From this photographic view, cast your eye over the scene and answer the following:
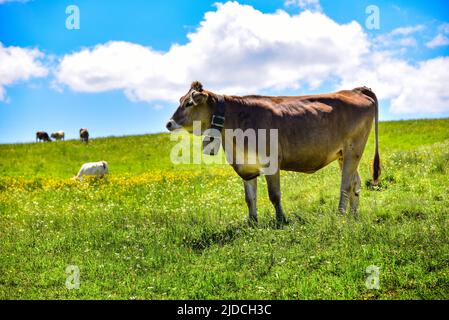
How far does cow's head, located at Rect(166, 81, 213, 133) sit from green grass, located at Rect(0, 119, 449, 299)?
2.33 meters

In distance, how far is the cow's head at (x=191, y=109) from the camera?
1130 cm

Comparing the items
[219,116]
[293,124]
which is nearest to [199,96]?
[219,116]

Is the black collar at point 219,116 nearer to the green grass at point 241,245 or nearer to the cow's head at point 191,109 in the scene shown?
the cow's head at point 191,109

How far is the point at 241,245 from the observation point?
10047 millimetres

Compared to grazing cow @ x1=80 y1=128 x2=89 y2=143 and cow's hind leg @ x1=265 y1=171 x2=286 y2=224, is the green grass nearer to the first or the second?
cow's hind leg @ x1=265 y1=171 x2=286 y2=224

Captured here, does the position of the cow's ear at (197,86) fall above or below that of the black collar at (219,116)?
above

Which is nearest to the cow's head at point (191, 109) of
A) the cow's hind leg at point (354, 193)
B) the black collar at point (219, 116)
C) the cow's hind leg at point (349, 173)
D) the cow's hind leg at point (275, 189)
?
the black collar at point (219, 116)

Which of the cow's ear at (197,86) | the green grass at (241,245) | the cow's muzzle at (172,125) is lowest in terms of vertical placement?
the green grass at (241,245)

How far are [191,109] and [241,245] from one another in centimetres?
322

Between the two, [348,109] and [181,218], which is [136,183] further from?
[348,109]

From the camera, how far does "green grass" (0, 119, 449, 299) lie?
811cm

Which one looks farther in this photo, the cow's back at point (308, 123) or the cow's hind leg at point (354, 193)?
the cow's hind leg at point (354, 193)

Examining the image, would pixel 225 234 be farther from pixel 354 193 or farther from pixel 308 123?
pixel 354 193
